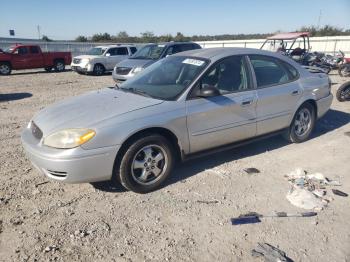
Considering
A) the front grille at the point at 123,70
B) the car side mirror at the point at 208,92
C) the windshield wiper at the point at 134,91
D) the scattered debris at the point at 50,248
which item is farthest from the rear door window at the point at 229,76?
the front grille at the point at 123,70

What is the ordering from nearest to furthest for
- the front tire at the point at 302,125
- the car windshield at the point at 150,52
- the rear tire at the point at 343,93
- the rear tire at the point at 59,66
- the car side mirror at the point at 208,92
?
1. the car side mirror at the point at 208,92
2. the front tire at the point at 302,125
3. the rear tire at the point at 343,93
4. the car windshield at the point at 150,52
5. the rear tire at the point at 59,66

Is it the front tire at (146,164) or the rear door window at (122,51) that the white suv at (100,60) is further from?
the front tire at (146,164)

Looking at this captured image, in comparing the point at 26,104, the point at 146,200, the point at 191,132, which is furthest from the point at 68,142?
the point at 26,104

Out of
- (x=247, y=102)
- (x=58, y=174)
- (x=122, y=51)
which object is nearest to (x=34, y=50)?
(x=122, y=51)

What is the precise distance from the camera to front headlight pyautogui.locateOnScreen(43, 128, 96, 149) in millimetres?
3465

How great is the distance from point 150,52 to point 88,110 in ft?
31.4

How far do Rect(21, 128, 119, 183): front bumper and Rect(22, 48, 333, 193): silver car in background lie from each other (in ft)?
0.03

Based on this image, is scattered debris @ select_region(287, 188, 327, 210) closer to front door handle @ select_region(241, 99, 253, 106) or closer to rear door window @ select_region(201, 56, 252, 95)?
front door handle @ select_region(241, 99, 253, 106)

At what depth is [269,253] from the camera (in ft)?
9.60

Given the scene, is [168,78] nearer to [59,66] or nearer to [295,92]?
[295,92]

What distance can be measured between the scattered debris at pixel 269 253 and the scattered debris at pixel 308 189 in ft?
2.98

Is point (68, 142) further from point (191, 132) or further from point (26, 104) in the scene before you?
point (26, 104)

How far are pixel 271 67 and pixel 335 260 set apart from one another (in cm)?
306

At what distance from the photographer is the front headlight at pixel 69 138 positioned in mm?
3465
